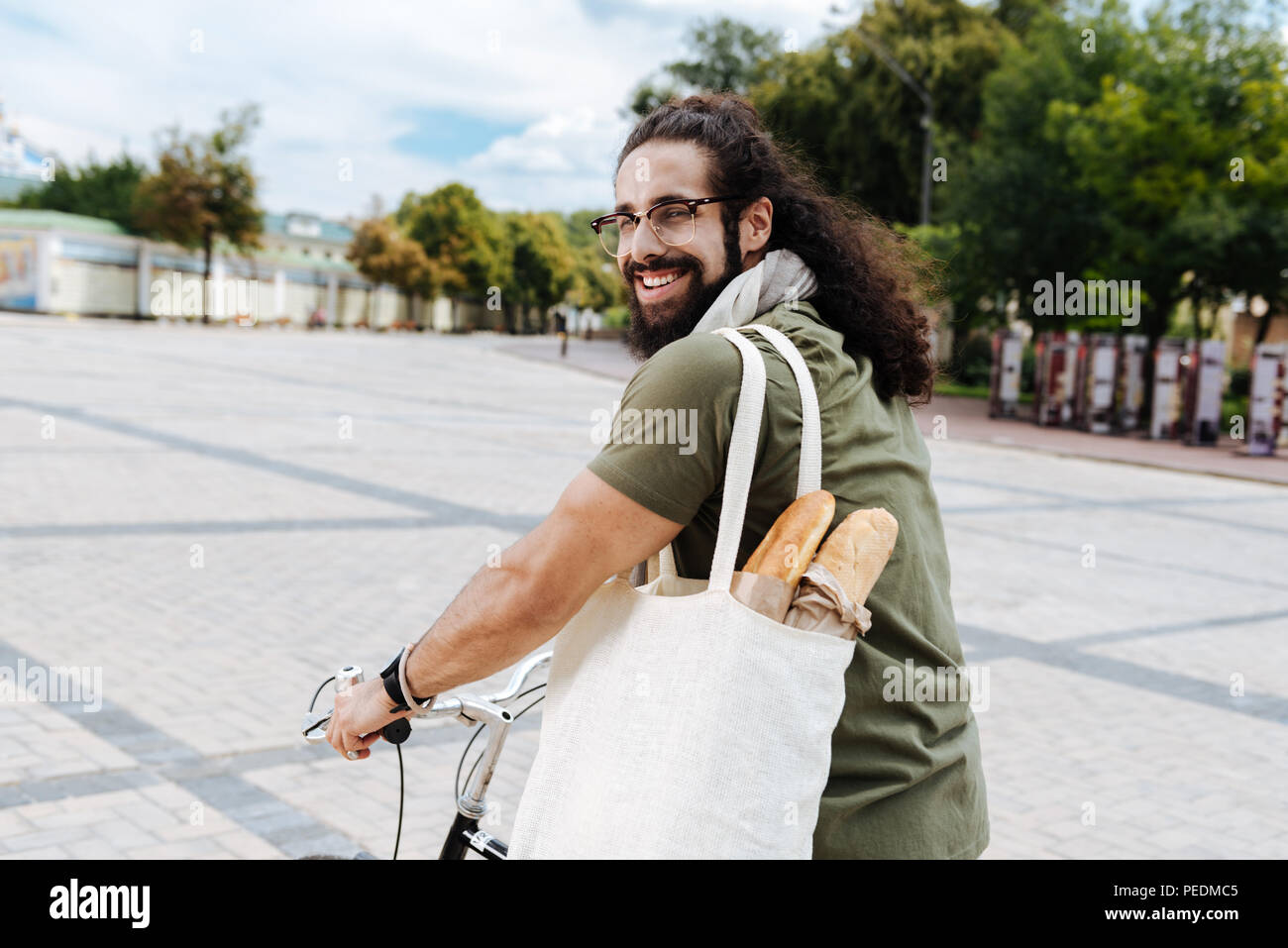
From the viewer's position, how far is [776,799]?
1.49m

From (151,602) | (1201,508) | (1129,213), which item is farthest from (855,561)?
(1129,213)

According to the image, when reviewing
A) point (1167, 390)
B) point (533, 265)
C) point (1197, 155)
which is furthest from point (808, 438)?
point (533, 265)

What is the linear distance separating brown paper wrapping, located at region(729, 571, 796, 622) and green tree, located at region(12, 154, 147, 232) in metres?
66.4

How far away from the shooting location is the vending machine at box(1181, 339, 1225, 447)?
21.7 m

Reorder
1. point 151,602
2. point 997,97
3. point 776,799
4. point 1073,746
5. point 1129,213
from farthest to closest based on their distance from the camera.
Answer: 1. point 997,97
2. point 1129,213
3. point 151,602
4. point 1073,746
5. point 776,799

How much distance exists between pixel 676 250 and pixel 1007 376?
26.0 meters

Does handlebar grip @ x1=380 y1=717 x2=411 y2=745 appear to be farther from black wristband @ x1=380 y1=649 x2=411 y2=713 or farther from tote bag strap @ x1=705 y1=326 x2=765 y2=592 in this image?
tote bag strap @ x1=705 y1=326 x2=765 y2=592

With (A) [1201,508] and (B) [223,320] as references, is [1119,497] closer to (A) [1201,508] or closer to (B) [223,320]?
(A) [1201,508]

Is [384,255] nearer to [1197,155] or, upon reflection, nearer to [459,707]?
[1197,155]

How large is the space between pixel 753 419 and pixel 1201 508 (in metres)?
13.5

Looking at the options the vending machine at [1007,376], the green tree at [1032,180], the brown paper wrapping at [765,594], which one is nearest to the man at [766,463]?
the brown paper wrapping at [765,594]

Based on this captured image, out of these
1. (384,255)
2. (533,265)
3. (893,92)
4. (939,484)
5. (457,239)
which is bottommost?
(939,484)

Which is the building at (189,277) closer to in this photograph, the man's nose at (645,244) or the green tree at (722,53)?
the green tree at (722,53)

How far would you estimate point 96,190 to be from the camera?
64688 mm
